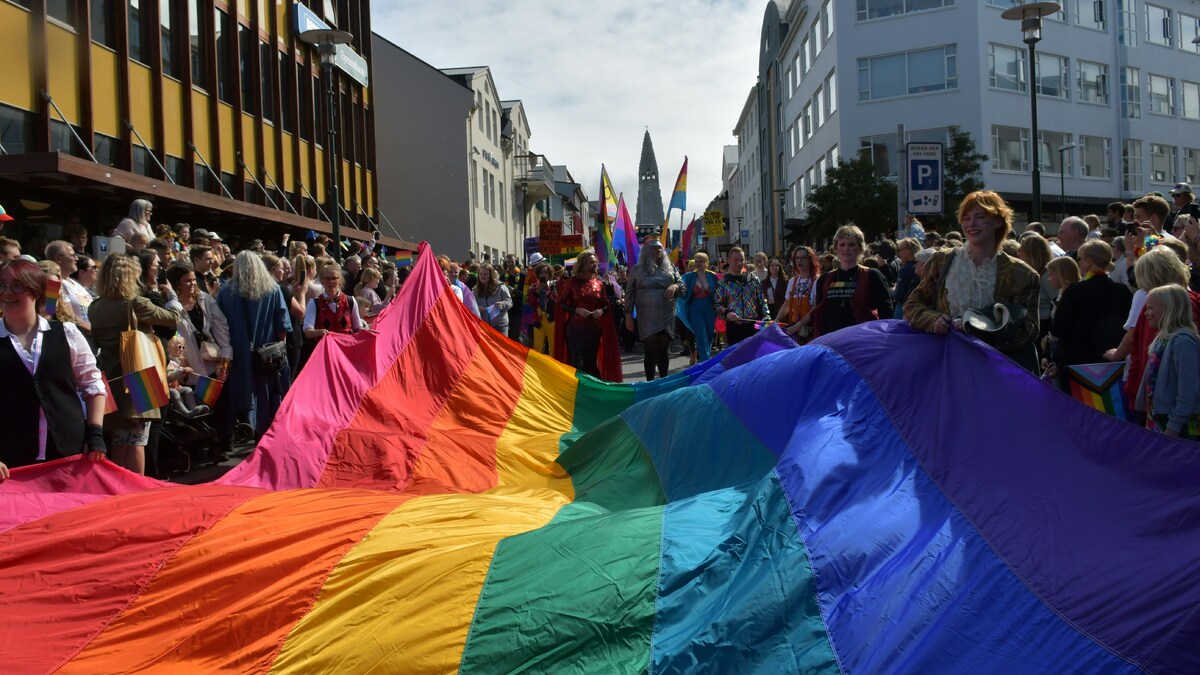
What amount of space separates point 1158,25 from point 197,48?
4371 cm

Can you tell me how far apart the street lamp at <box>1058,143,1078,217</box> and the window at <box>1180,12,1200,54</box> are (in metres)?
11.3

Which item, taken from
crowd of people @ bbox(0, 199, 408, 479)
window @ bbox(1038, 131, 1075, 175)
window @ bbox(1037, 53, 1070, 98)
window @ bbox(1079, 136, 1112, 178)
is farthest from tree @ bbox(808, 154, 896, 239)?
crowd of people @ bbox(0, 199, 408, 479)

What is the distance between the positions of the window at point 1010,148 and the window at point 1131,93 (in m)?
7.23

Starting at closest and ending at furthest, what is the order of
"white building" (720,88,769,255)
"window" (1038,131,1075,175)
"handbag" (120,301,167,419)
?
"handbag" (120,301,167,419) → "window" (1038,131,1075,175) → "white building" (720,88,769,255)

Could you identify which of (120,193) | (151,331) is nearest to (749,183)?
(120,193)

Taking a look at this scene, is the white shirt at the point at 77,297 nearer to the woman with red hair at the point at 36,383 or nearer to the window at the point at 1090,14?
the woman with red hair at the point at 36,383

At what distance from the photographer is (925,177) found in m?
12.4

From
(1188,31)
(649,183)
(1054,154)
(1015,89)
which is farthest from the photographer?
(649,183)

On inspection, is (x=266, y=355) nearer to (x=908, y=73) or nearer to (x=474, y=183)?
(x=474, y=183)

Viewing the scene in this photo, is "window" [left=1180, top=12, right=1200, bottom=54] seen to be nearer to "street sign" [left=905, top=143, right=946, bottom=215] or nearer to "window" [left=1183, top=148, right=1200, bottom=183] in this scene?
"window" [left=1183, top=148, right=1200, bottom=183]

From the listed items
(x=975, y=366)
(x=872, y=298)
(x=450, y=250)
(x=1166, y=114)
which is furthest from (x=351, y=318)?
(x=1166, y=114)

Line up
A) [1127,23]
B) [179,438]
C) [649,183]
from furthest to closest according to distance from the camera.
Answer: [649,183] → [1127,23] → [179,438]

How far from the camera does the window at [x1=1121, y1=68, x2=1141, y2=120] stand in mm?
41812

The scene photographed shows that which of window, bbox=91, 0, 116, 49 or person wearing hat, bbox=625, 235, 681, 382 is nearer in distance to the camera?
person wearing hat, bbox=625, 235, 681, 382
